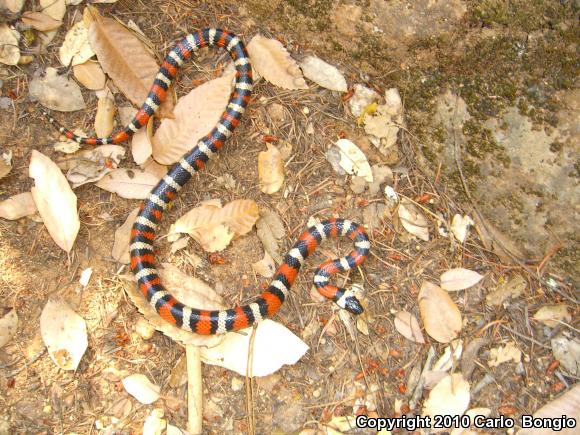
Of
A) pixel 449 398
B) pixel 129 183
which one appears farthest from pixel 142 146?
pixel 449 398

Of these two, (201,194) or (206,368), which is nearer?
(206,368)

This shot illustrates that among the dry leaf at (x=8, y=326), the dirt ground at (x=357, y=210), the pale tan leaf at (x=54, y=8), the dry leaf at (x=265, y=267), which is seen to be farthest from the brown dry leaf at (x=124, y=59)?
the dry leaf at (x=8, y=326)

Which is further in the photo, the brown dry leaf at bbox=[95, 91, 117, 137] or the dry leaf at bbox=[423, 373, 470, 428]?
the brown dry leaf at bbox=[95, 91, 117, 137]

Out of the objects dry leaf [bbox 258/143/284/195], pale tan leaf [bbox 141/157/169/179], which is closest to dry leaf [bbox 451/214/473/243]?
dry leaf [bbox 258/143/284/195]

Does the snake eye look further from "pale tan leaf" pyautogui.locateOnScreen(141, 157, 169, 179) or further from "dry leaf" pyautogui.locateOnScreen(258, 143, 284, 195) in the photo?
"pale tan leaf" pyautogui.locateOnScreen(141, 157, 169, 179)

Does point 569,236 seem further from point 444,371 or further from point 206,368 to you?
point 206,368

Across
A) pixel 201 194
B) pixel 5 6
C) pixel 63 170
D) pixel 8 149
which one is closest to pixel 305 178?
pixel 201 194

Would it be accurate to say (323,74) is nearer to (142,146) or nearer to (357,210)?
(357,210)
